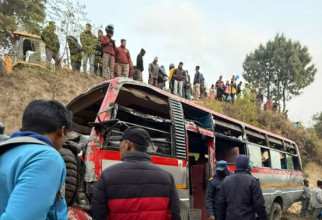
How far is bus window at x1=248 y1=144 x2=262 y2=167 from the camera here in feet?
25.0

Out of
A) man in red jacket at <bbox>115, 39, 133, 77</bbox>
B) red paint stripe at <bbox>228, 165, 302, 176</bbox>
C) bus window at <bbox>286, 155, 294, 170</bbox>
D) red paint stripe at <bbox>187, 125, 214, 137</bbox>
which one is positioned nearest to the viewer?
red paint stripe at <bbox>187, 125, 214, 137</bbox>

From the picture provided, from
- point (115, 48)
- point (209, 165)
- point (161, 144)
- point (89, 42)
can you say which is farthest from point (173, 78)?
point (161, 144)

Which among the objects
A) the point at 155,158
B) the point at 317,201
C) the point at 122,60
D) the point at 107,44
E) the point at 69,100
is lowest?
the point at 317,201

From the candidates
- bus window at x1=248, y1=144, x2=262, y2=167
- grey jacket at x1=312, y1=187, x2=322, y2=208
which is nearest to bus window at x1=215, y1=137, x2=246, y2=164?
bus window at x1=248, y1=144, x2=262, y2=167

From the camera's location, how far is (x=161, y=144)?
4.79m

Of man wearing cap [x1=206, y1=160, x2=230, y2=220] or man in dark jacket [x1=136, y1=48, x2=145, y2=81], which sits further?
man in dark jacket [x1=136, y1=48, x2=145, y2=81]

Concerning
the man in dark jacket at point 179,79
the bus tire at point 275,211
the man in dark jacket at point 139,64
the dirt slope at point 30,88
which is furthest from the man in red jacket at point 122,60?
the bus tire at point 275,211

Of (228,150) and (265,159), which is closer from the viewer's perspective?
(228,150)

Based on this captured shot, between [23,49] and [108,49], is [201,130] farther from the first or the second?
[23,49]

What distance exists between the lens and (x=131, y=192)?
2.43 metres

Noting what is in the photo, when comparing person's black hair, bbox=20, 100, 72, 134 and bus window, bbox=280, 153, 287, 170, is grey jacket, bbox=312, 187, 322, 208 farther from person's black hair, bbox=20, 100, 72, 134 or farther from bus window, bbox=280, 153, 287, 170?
person's black hair, bbox=20, 100, 72, 134

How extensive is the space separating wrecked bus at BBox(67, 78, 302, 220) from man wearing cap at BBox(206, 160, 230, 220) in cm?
34

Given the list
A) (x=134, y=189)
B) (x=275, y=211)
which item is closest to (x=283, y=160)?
(x=275, y=211)

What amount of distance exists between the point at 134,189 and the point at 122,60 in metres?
10.2
